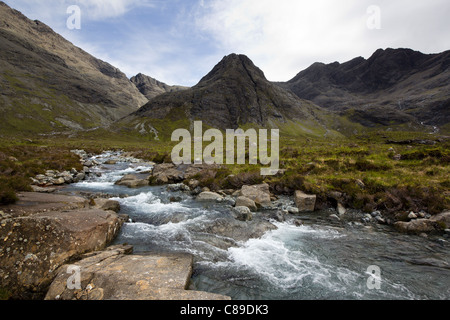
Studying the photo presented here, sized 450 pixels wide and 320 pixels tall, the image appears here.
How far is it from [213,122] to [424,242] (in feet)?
545

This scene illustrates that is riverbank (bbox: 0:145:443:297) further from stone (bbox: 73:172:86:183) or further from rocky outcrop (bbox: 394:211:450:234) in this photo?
stone (bbox: 73:172:86:183)

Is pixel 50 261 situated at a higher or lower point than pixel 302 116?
lower

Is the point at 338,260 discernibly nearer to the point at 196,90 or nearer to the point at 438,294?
the point at 438,294

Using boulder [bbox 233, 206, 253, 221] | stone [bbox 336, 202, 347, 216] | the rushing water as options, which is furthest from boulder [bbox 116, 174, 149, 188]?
stone [bbox 336, 202, 347, 216]

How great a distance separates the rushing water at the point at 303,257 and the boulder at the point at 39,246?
2.32 meters

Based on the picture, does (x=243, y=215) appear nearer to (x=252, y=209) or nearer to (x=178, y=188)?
(x=252, y=209)

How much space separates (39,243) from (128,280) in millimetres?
4315

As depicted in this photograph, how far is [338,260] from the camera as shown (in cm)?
945

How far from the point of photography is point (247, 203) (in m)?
16.1

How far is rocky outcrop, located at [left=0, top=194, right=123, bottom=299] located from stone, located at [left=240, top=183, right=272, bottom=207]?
35.8ft

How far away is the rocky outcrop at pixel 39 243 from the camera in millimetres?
6855

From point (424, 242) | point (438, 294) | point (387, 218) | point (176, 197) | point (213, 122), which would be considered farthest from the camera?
point (213, 122)

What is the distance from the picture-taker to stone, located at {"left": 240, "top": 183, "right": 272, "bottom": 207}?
1661 cm
